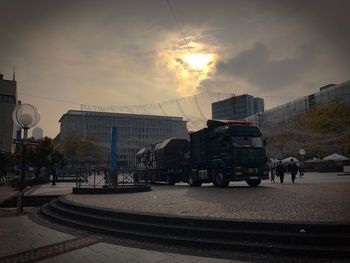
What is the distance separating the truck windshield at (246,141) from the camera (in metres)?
16.6

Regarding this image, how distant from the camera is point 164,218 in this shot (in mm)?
7246

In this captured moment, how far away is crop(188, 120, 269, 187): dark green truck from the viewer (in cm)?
1644

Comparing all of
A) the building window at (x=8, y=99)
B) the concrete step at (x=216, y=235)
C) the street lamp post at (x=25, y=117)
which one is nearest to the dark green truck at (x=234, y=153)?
the concrete step at (x=216, y=235)

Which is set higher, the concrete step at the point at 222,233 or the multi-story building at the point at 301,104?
the multi-story building at the point at 301,104

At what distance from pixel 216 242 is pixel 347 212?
3.60 meters

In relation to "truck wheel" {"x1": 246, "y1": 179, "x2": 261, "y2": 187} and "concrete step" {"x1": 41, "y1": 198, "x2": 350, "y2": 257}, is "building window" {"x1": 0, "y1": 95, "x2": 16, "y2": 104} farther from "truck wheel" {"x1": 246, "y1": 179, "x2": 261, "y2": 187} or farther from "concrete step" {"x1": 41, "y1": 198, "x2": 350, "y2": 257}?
"concrete step" {"x1": 41, "y1": 198, "x2": 350, "y2": 257}

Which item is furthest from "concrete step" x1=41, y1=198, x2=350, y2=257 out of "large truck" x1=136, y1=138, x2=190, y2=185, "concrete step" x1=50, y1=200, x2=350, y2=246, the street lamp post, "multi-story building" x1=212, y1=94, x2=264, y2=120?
"multi-story building" x1=212, y1=94, x2=264, y2=120

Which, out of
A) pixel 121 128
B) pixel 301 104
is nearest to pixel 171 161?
pixel 301 104

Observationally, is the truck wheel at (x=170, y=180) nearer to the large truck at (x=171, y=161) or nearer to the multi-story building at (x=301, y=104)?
the large truck at (x=171, y=161)

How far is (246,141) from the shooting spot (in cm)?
1688

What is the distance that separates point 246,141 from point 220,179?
270 cm

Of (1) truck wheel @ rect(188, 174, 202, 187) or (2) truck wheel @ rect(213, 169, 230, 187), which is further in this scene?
(1) truck wheel @ rect(188, 174, 202, 187)

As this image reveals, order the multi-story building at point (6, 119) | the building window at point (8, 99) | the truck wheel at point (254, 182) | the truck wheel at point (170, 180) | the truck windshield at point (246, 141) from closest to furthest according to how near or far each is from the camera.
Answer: the truck windshield at point (246, 141) < the truck wheel at point (254, 182) < the truck wheel at point (170, 180) < the building window at point (8, 99) < the multi-story building at point (6, 119)

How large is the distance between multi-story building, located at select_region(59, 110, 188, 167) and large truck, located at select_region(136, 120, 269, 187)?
8917 centimetres
